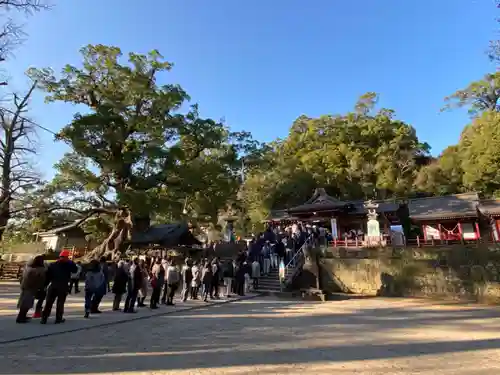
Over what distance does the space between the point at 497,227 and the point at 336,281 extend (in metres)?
12.6

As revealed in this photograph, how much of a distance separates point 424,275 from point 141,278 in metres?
13.5

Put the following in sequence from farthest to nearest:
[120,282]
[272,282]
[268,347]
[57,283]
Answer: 1. [272,282]
2. [120,282]
3. [57,283]
4. [268,347]

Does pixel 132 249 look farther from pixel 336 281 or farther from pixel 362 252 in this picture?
pixel 362 252

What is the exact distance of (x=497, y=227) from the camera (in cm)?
2050

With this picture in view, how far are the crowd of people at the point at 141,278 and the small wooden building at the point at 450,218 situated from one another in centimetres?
937

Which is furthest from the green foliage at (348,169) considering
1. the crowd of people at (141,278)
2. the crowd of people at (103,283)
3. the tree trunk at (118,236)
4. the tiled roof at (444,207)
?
the crowd of people at (103,283)

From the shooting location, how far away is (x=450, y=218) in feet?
69.9

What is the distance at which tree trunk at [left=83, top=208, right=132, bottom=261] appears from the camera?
22105 mm

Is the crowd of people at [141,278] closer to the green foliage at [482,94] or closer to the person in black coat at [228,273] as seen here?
the person in black coat at [228,273]

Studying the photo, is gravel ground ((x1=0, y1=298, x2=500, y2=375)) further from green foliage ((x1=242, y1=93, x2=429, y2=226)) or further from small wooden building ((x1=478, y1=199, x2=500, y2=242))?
green foliage ((x1=242, y1=93, x2=429, y2=226))

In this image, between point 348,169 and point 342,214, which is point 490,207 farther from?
point 348,169

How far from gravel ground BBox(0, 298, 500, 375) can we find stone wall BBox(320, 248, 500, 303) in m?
6.20

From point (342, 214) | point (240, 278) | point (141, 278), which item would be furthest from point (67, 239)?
point (141, 278)

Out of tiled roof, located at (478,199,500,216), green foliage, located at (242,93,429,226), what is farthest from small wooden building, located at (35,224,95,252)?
tiled roof, located at (478,199,500,216)
